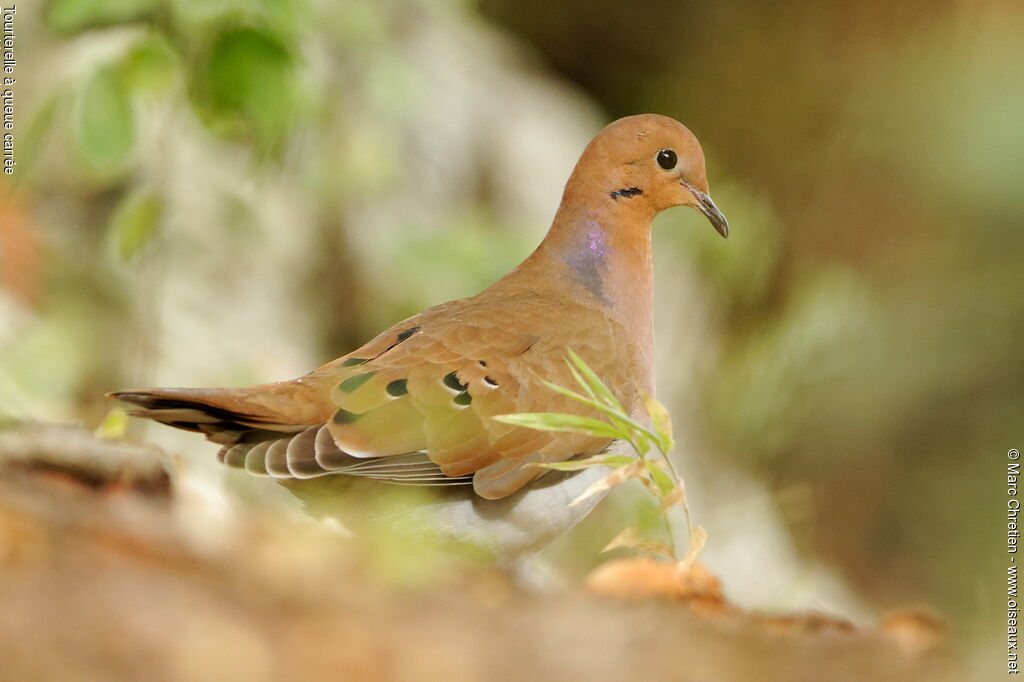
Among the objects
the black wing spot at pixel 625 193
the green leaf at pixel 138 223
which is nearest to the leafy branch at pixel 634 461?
the black wing spot at pixel 625 193

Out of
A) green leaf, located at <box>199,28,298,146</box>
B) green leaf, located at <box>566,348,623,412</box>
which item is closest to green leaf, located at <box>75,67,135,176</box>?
green leaf, located at <box>199,28,298,146</box>

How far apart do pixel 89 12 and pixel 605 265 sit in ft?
4.41

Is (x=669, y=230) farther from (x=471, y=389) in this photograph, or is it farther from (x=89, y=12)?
(x=89, y=12)

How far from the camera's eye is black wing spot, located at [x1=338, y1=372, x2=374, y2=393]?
2.40m

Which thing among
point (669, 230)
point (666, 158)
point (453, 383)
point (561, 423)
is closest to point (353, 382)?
point (453, 383)

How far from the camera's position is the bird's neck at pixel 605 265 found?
2.87 metres

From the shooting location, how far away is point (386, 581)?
1.58 m

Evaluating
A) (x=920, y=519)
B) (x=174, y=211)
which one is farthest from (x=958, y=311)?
(x=174, y=211)

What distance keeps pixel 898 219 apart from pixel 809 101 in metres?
1.04

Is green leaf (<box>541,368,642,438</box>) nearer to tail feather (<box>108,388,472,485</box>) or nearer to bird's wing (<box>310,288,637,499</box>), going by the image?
bird's wing (<box>310,288,637,499</box>)

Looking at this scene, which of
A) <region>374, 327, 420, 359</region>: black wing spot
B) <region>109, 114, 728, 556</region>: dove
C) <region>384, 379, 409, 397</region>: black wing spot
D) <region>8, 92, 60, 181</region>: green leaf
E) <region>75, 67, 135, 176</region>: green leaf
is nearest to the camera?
<region>109, 114, 728, 556</region>: dove

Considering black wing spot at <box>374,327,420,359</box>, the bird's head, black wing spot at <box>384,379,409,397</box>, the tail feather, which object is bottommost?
the tail feather

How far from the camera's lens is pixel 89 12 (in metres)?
2.73

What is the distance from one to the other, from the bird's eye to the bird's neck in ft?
0.44
